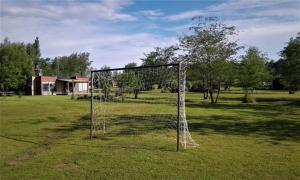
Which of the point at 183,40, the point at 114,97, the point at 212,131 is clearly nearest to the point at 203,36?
the point at 183,40

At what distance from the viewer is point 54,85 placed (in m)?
53.2

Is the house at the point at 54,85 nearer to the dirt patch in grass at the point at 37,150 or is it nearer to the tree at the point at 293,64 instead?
the tree at the point at 293,64

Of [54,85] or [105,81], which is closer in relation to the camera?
[105,81]

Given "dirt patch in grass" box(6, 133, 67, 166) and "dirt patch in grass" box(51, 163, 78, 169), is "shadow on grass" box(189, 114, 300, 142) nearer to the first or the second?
"dirt patch in grass" box(6, 133, 67, 166)

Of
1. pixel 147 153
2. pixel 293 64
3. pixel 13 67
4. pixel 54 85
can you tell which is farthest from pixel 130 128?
pixel 54 85

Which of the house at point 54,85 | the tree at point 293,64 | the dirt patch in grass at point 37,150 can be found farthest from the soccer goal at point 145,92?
the house at point 54,85

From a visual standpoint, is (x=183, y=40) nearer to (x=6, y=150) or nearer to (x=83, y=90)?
(x=6, y=150)

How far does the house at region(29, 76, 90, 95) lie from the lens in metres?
50.9

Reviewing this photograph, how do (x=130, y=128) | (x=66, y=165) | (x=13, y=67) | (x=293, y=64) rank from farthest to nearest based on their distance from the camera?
(x=13, y=67) < (x=293, y=64) < (x=130, y=128) < (x=66, y=165)

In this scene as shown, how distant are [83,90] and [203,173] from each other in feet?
173

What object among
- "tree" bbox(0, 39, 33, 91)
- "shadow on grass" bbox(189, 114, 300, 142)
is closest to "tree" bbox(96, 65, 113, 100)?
"shadow on grass" bbox(189, 114, 300, 142)

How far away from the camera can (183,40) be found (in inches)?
A: 1205

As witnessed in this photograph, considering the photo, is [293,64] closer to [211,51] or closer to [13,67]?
[211,51]

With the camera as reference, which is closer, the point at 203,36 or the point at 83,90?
the point at 203,36
